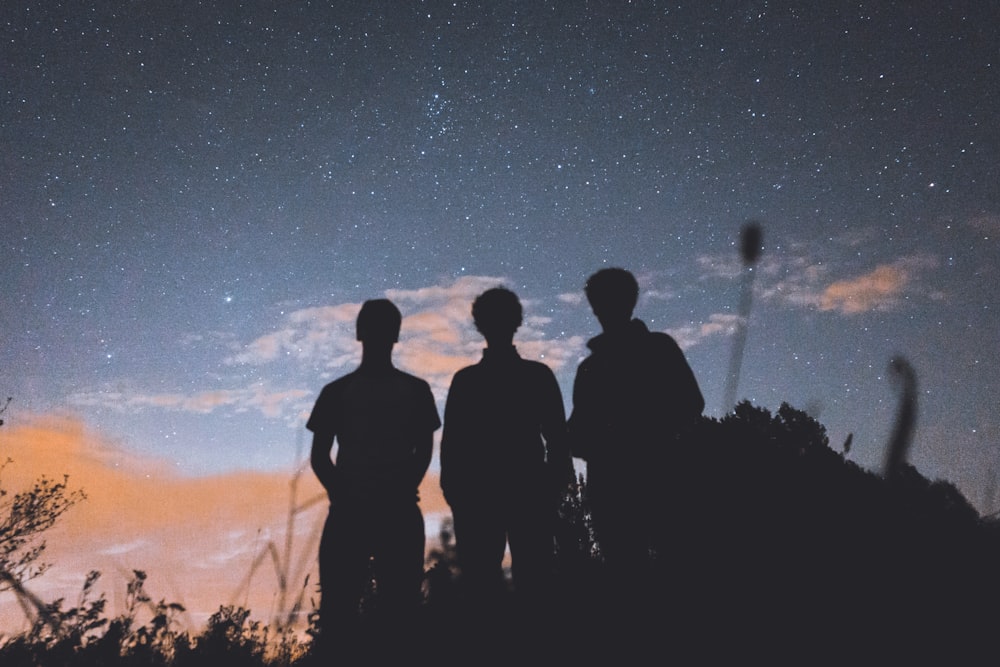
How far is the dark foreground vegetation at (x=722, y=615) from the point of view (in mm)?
2789

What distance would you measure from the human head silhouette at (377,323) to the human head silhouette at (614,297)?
1.04m

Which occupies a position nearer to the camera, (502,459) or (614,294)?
(502,459)

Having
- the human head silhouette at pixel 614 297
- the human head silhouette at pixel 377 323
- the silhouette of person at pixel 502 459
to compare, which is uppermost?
the human head silhouette at pixel 614 297

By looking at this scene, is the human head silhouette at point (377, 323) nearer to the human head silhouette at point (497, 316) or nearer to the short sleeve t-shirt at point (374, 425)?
the short sleeve t-shirt at point (374, 425)

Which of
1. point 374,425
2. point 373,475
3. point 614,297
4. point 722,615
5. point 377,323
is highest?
point 614,297

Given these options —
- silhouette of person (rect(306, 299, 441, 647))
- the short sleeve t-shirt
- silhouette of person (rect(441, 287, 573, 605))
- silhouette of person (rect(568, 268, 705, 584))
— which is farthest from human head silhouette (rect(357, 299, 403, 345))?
silhouette of person (rect(568, 268, 705, 584))

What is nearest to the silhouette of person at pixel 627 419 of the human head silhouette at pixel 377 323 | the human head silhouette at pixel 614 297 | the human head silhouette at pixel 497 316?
the human head silhouette at pixel 614 297

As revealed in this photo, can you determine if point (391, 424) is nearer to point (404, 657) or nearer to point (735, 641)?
point (404, 657)

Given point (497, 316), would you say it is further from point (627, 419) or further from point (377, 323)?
point (627, 419)

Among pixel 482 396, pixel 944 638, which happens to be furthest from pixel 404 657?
pixel 944 638

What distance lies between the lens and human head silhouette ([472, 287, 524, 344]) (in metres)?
3.15

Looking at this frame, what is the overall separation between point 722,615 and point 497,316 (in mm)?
2074

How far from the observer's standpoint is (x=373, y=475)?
2795 millimetres

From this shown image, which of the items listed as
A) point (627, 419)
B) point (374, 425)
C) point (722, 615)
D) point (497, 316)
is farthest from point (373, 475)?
point (722, 615)
